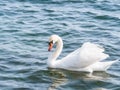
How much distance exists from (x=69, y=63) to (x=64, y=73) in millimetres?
335

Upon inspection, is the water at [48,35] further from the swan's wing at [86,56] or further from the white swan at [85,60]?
the swan's wing at [86,56]

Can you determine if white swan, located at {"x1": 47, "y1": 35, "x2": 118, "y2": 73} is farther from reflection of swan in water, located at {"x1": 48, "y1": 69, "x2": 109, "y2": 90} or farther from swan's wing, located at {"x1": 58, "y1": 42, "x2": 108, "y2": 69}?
reflection of swan in water, located at {"x1": 48, "y1": 69, "x2": 109, "y2": 90}

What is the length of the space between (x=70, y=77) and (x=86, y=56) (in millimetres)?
747

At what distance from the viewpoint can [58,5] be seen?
20.8 metres

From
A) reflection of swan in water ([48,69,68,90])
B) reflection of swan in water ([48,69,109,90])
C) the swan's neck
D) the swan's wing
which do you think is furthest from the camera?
the swan's neck

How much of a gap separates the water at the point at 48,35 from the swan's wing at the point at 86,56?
0.28 meters

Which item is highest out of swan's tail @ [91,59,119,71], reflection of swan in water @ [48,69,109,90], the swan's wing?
the swan's wing

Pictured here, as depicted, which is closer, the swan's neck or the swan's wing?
the swan's wing

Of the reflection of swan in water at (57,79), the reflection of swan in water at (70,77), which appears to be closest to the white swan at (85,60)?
the reflection of swan in water at (70,77)

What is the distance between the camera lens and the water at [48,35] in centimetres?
1282

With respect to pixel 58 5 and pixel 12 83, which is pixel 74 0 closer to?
pixel 58 5

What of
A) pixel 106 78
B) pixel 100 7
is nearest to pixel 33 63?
pixel 106 78

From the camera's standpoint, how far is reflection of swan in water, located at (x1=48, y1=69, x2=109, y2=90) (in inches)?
502

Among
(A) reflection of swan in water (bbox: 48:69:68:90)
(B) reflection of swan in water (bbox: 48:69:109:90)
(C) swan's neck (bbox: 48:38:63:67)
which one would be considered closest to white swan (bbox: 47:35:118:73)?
(C) swan's neck (bbox: 48:38:63:67)
